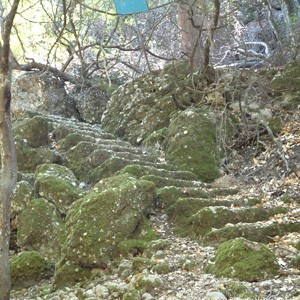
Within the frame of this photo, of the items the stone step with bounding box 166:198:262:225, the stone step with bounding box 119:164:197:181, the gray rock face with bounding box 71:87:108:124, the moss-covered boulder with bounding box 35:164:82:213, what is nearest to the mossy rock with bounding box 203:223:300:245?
the stone step with bounding box 166:198:262:225

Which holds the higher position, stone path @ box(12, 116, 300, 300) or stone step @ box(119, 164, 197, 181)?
stone step @ box(119, 164, 197, 181)

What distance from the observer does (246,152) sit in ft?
23.2

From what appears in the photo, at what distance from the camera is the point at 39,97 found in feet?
36.9

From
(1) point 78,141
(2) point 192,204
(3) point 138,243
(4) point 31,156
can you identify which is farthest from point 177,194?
(4) point 31,156

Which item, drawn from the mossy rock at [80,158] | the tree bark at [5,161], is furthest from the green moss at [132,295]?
the mossy rock at [80,158]

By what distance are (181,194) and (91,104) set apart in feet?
19.9

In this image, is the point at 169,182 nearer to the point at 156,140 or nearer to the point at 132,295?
the point at 156,140

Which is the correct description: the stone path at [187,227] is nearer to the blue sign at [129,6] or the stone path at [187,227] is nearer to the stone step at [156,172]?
the stone step at [156,172]

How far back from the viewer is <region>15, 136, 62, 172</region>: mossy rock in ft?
24.6

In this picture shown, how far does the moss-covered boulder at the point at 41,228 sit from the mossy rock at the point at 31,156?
1.50m

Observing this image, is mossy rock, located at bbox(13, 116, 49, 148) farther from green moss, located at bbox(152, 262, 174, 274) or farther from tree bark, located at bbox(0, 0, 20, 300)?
green moss, located at bbox(152, 262, 174, 274)

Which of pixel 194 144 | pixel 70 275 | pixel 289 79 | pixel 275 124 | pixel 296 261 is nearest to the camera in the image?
pixel 296 261

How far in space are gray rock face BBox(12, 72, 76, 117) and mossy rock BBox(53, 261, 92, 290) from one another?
22.7 ft

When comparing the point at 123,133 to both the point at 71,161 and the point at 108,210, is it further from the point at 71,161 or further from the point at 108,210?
the point at 108,210
